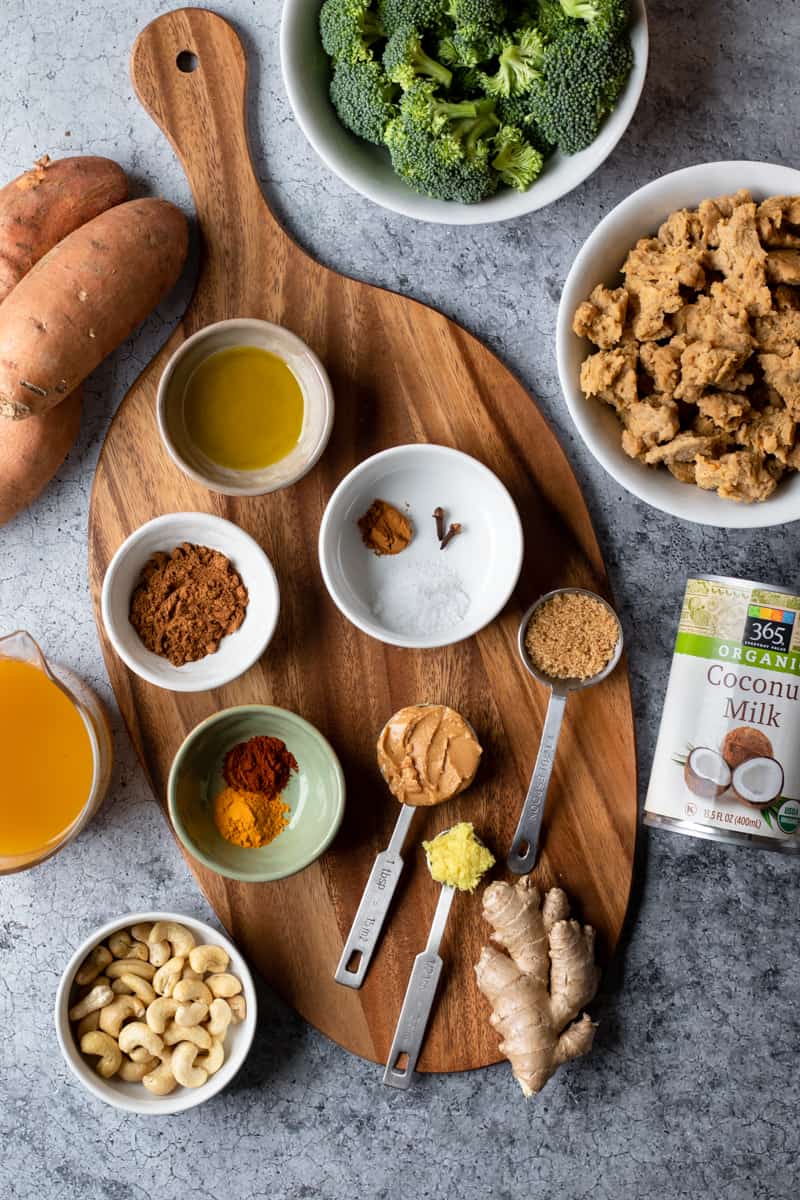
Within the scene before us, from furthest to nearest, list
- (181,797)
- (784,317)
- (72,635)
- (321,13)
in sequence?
(72,635)
(181,797)
(321,13)
(784,317)

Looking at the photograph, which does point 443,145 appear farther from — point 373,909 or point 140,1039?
point 140,1039

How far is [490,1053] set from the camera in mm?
1899

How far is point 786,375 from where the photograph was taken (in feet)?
5.22

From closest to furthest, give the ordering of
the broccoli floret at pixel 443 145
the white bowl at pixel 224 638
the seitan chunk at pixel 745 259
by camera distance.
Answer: the seitan chunk at pixel 745 259, the broccoli floret at pixel 443 145, the white bowl at pixel 224 638

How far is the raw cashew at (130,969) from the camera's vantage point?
1.88 m

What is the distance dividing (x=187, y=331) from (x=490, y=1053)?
154 cm

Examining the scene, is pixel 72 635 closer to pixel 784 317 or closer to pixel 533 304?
pixel 533 304

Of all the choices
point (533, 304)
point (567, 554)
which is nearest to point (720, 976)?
point (567, 554)

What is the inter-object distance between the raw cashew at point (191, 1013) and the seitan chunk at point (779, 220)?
170 centimetres

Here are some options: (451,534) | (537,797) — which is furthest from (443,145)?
(537,797)

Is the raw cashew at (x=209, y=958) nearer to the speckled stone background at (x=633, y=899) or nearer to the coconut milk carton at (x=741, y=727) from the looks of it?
the speckled stone background at (x=633, y=899)

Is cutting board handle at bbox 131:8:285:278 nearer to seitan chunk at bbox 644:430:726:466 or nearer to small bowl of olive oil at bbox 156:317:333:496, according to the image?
small bowl of olive oil at bbox 156:317:333:496

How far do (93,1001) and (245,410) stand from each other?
1.18 meters

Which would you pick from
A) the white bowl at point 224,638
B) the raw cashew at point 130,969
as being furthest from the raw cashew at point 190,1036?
the white bowl at point 224,638
